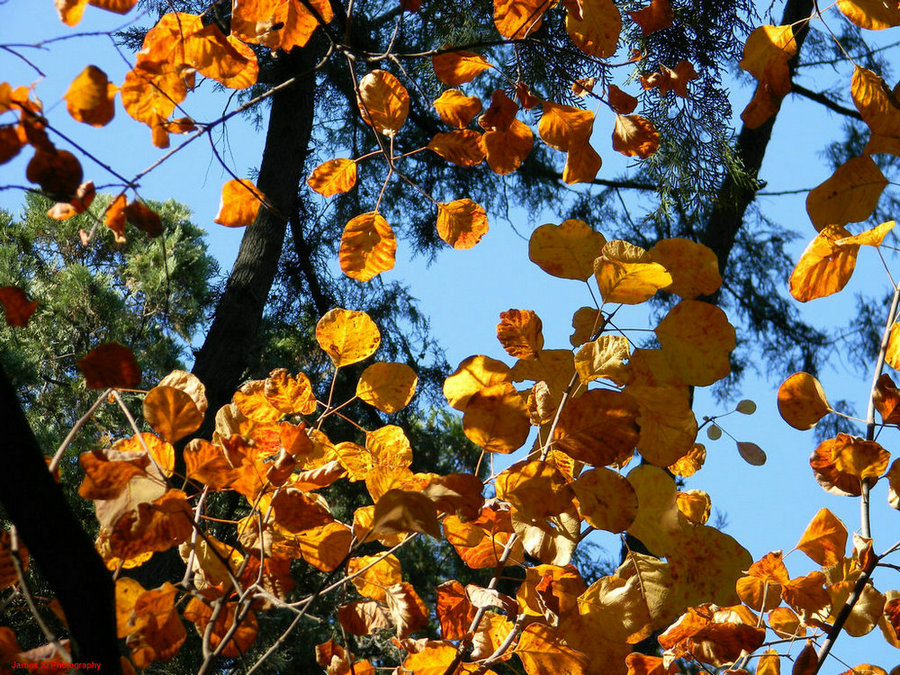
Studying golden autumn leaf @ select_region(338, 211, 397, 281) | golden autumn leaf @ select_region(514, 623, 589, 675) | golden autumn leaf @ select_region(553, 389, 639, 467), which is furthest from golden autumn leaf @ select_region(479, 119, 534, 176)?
golden autumn leaf @ select_region(514, 623, 589, 675)

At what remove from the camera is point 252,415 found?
693 mm

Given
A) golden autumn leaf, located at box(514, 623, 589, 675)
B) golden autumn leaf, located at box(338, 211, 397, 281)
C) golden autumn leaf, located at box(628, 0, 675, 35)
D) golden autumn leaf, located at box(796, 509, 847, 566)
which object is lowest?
golden autumn leaf, located at box(514, 623, 589, 675)

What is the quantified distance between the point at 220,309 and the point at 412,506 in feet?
4.31

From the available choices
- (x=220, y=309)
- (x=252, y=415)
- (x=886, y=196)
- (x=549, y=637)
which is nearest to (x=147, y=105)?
(x=252, y=415)

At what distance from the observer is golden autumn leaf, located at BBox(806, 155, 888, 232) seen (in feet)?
2.03

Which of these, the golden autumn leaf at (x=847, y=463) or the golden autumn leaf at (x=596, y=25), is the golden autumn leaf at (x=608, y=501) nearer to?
the golden autumn leaf at (x=847, y=463)

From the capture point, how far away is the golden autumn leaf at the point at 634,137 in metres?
0.79

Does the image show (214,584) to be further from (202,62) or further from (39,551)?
(202,62)

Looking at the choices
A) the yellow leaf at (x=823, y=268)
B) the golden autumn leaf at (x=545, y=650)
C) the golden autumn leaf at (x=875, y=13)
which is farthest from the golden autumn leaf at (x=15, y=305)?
the golden autumn leaf at (x=875, y=13)

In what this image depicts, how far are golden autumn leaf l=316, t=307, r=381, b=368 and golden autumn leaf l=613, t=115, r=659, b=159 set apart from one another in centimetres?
33

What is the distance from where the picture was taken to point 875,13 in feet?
2.08

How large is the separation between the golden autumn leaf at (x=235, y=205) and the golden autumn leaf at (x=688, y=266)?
372mm

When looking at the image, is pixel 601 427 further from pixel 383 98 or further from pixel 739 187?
pixel 739 187

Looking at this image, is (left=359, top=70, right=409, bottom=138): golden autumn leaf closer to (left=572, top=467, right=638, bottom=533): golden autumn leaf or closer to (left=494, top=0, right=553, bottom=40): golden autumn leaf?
(left=494, top=0, right=553, bottom=40): golden autumn leaf
